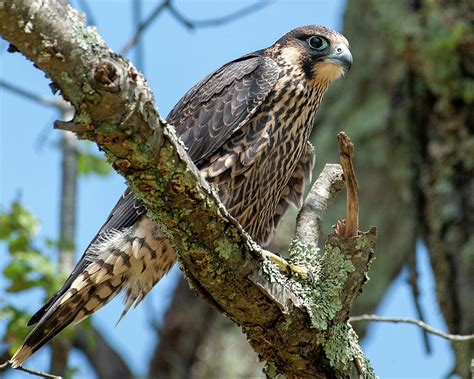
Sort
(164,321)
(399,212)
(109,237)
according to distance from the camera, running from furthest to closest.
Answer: (164,321)
(399,212)
(109,237)

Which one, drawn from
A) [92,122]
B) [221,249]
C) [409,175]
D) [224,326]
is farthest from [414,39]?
[92,122]

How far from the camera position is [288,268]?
3367 mm

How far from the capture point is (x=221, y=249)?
2.98 meters

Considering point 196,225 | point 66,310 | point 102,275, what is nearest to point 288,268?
point 196,225

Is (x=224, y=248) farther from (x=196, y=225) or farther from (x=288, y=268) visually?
(x=288, y=268)

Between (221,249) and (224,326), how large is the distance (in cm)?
414

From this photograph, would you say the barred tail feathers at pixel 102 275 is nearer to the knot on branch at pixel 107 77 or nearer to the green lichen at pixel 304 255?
the green lichen at pixel 304 255

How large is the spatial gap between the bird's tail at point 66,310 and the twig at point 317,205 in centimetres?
96

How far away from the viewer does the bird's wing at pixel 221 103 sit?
4113 millimetres

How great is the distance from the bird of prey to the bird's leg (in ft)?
2.25

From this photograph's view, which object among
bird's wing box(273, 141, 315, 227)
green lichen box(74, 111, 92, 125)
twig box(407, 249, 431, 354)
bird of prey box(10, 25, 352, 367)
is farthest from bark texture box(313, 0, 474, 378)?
green lichen box(74, 111, 92, 125)

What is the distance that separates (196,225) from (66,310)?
1.30 m

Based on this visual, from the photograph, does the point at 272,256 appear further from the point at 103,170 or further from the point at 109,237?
the point at 103,170

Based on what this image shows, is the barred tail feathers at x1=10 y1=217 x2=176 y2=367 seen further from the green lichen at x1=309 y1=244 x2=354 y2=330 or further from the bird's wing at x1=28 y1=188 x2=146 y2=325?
the green lichen at x1=309 y1=244 x2=354 y2=330
